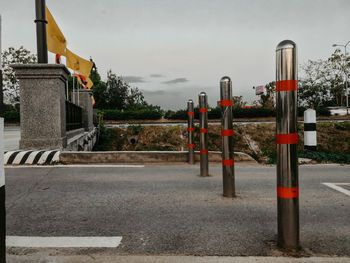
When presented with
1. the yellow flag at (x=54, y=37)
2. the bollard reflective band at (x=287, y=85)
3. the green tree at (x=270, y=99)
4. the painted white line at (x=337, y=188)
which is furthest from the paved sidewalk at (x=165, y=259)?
the green tree at (x=270, y=99)

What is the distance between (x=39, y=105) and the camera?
700cm

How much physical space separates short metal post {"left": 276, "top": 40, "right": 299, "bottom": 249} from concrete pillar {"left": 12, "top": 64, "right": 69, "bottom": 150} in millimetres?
5969

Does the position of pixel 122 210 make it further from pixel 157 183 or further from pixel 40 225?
pixel 157 183

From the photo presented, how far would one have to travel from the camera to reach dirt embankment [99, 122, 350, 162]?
13562 millimetres

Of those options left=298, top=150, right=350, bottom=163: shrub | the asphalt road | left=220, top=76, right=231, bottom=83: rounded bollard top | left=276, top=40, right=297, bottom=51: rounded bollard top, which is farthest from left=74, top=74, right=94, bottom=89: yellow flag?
left=276, top=40, right=297, bottom=51: rounded bollard top

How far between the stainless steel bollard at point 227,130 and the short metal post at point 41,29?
582 cm

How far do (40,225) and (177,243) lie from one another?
133cm

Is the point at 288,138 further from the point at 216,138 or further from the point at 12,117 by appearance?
the point at 12,117

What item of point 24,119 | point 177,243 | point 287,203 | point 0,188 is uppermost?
point 24,119

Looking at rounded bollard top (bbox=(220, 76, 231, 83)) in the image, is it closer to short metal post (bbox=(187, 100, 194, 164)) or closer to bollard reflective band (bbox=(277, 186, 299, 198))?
bollard reflective band (bbox=(277, 186, 299, 198))

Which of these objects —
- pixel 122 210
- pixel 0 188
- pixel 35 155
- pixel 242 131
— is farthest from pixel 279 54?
pixel 242 131

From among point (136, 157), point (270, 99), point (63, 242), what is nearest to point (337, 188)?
point (63, 242)

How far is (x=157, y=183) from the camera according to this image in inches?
174

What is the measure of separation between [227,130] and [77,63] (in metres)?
9.61
